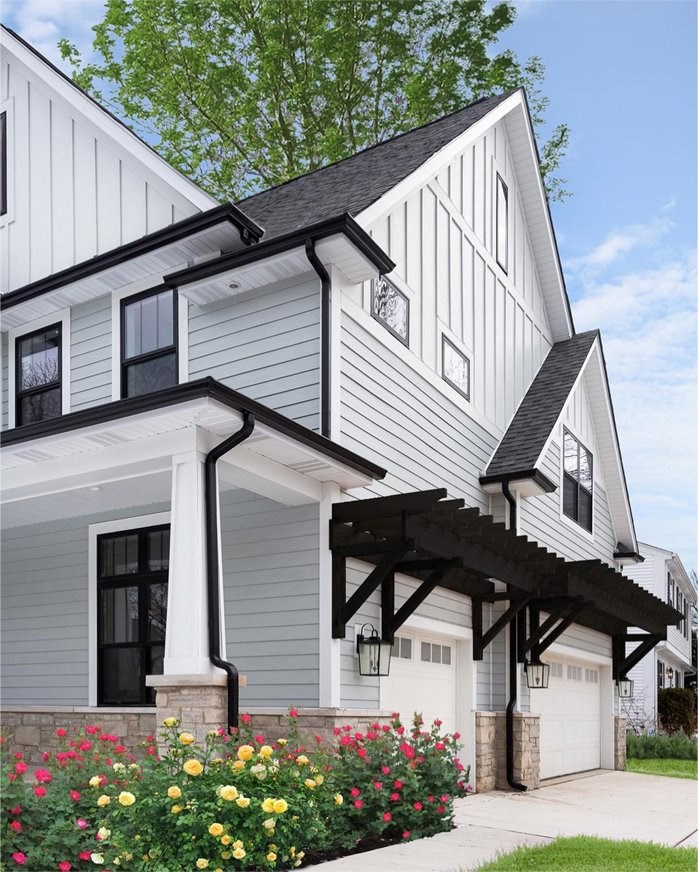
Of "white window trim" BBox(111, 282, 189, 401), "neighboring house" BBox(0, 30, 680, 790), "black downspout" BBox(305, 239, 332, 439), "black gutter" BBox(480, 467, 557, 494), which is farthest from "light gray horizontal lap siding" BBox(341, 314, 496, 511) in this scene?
"white window trim" BBox(111, 282, 189, 401)

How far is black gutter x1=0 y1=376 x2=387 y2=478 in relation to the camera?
24.7ft

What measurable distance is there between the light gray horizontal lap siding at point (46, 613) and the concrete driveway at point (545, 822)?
15.4 feet

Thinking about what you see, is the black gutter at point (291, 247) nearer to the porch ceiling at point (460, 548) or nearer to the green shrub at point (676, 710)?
A: the porch ceiling at point (460, 548)

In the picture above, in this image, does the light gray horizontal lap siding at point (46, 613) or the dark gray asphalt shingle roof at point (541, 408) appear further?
the dark gray asphalt shingle roof at point (541, 408)

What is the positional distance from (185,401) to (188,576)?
1.43 meters

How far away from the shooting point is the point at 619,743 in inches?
733

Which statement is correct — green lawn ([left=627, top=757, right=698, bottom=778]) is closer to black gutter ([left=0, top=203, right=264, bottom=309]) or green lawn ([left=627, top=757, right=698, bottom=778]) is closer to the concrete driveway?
the concrete driveway

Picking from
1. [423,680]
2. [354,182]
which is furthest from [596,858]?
[354,182]

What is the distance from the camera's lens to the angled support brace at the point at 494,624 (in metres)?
12.7

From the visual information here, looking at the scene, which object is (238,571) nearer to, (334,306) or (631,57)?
(334,306)

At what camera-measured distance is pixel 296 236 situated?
9.79 meters

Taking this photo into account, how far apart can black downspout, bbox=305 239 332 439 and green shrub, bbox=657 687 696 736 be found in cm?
2141

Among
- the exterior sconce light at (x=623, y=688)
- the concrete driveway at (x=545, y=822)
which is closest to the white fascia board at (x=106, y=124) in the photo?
the concrete driveway at (x=545, y=822)

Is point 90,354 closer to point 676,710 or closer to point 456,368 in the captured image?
point 456,368
